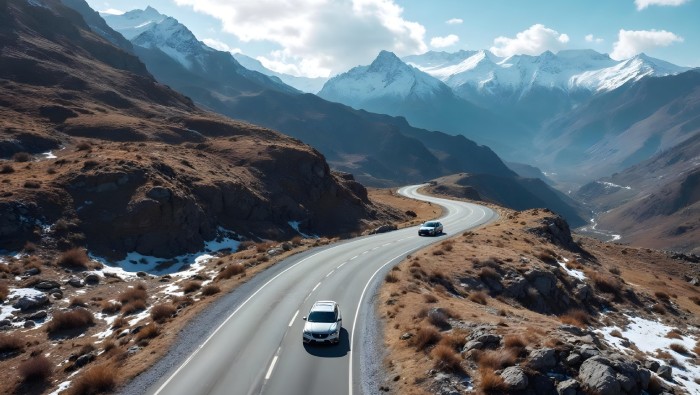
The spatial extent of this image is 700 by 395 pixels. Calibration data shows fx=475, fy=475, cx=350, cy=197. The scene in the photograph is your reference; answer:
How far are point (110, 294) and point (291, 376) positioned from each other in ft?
63.1

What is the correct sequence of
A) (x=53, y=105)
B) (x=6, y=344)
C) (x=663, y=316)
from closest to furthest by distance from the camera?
(x=6, y=344), (x=663, y=316), (x=53, y=105)

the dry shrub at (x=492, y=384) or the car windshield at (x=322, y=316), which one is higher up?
the car windshield at (x=322, y=316)

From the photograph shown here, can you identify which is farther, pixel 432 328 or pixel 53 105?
pixel 53 105

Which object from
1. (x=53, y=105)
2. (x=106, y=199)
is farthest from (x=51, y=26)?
(x=106, y=199)

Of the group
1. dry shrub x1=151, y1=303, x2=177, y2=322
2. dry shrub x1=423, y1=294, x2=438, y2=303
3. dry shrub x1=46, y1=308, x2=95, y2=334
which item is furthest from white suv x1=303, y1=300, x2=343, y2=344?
dry shrub x1=46, y1=308, x2=95, y2=334

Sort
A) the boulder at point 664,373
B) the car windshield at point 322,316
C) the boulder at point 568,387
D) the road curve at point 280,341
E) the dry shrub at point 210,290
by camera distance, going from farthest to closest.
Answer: the dry shrub at point 210,290, the car windshield at point 322,316, the boulder at point 664,373, the road curve at point 280,341, the boulder at point 568,387

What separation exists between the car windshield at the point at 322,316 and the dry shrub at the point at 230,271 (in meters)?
13.8

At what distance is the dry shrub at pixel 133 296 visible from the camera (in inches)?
1193

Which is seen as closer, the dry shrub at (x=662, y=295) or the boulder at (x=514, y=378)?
the boulder at (x=514, y=378)

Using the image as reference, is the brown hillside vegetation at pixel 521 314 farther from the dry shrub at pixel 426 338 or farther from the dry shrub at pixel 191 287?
the dry shrub at pixel 191 287

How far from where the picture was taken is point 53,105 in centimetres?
8100

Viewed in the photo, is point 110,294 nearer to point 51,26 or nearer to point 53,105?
point 53,105

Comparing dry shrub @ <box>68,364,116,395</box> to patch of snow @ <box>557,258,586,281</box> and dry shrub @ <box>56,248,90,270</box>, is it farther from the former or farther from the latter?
patch of snow @ <box>557,258,586,281</box>

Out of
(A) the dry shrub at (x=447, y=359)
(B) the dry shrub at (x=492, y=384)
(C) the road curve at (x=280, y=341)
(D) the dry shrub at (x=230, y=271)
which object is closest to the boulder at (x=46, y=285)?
(D) the dry shrub at (x=230, y=271)
